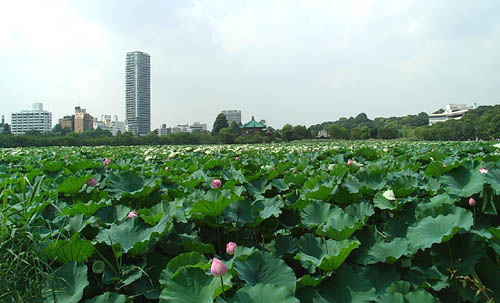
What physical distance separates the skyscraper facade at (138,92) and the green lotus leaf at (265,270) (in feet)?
267

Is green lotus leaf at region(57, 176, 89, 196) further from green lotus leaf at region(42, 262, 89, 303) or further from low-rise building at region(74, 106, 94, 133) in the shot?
low-rise building at region(74, 106, 94, 133)

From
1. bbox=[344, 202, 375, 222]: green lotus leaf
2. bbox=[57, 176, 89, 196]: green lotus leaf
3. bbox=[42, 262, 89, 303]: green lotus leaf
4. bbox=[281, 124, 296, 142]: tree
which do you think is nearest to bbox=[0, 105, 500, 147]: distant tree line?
bbox=[281, 124, 296, 142]: tree

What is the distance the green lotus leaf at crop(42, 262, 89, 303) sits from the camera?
100 cm

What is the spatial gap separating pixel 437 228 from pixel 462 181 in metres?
0.54

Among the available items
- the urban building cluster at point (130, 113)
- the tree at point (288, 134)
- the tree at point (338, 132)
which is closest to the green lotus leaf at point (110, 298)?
the tree at point (288, 134)

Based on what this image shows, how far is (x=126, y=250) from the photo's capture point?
3.81ft

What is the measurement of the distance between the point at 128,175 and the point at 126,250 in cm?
85

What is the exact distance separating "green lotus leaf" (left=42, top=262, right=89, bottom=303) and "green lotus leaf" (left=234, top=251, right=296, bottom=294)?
47cm

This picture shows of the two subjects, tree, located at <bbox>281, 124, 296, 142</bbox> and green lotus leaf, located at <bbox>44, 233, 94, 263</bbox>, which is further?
tree, located at <bbox>281, 124, 296, 142</bbox>

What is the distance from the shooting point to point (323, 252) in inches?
48.0

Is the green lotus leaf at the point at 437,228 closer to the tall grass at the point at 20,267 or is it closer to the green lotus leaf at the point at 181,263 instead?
the green lotus leaf at the point at 181,263

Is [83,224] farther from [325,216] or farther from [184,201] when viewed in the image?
[325,216]

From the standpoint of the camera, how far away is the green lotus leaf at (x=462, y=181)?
57.1 inches

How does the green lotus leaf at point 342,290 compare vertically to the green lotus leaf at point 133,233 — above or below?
below
